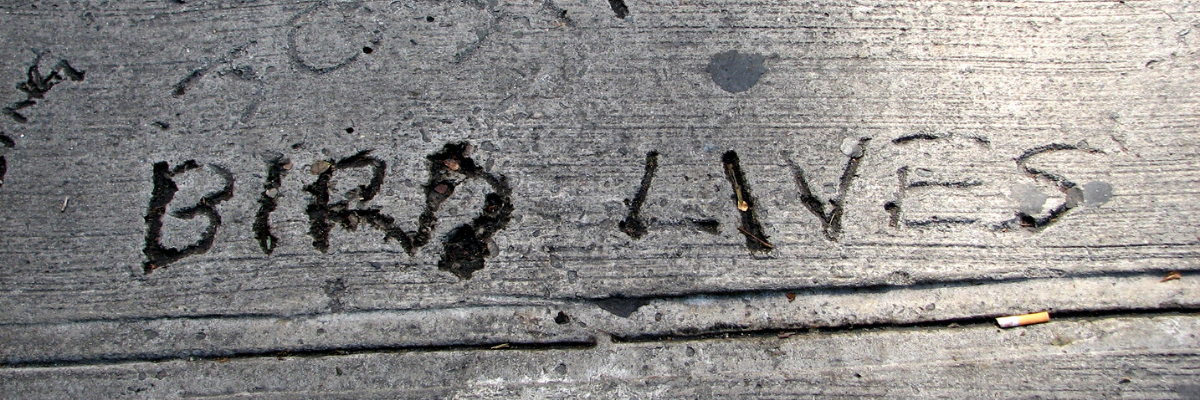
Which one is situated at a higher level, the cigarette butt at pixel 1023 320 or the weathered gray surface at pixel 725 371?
the cigarette butt at pixel 1023 320

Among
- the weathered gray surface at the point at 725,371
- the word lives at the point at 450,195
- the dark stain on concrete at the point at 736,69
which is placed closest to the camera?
the weathered gray surface at the point at 725,371

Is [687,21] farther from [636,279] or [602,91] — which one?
[636,279]

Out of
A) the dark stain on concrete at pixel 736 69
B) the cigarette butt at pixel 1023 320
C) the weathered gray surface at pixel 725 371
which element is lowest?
the weathered gray surface at pixel 725 371

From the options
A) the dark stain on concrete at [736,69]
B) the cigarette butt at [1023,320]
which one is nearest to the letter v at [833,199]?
the dark stain on concrete at [736,69]

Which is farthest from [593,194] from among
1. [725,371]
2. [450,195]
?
[725,371]

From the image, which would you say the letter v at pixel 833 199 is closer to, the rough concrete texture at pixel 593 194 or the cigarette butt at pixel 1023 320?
the rough concrete texture at pixel 593 194

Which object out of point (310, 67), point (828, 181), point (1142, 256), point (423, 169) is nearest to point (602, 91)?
point (423, 169)

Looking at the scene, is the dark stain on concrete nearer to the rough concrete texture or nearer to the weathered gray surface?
the rough concrete texture

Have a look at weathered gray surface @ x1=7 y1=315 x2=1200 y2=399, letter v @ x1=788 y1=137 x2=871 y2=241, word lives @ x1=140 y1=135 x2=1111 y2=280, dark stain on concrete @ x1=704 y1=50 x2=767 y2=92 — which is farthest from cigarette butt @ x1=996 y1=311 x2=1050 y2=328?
dark stain on concrete @ x1=704 y1=50 x2=767 y2=92
